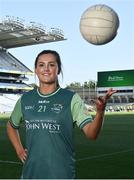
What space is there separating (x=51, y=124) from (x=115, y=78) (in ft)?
241

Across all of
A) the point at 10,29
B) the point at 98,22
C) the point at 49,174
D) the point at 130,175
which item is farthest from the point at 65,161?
the point at 10,29

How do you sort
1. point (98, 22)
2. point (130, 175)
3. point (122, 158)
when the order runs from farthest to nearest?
point (122, 158) → point (98, 22) → point (130, 175)

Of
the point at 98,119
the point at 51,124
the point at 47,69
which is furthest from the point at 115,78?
the point at 98,119

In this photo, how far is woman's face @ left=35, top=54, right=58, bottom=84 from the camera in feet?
11.3

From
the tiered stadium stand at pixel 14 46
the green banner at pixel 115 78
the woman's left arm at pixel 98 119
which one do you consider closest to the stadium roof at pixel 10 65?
the tiered stadium stand at pixel 14 46

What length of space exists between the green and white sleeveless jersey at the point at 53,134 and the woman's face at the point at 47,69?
0.37 feet

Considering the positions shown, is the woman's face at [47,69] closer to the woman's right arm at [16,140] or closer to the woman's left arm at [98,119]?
the woman's left arm at [98,119]

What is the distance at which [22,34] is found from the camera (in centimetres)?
6594

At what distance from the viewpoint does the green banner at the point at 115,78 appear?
76.1 meters

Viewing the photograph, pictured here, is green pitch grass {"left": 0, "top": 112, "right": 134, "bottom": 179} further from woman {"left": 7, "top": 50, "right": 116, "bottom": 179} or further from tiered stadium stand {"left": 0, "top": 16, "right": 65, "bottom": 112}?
tiered stadium stand {"left": 0, "top": 16, "right": 65, "bottom": 112}

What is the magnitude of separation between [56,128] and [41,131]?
11 centimetres

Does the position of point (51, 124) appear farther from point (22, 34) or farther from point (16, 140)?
point (22, 34)

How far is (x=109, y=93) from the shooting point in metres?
3.19

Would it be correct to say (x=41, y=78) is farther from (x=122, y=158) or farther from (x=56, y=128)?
(x=122, y=158)
